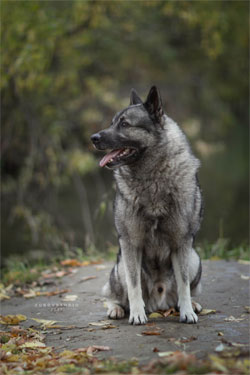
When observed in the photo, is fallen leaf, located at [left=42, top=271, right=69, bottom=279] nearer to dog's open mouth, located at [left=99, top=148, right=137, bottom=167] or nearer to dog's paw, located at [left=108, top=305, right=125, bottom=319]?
dog's paw, located at [left=108, top=305, right=125, bottom=319]

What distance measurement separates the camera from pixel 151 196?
5027mm

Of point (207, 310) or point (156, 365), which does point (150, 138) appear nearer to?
point (207, 310)

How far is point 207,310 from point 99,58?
41.9 ft

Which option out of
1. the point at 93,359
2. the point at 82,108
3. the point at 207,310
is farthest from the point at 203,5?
the point at 93,359

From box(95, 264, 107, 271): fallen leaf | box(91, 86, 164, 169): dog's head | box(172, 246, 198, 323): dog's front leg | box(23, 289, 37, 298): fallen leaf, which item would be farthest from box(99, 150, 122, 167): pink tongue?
box(95, 264, 107, 271): fallen leaf

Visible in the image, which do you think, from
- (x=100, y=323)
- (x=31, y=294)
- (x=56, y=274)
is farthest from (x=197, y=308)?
(x=56, y=274)

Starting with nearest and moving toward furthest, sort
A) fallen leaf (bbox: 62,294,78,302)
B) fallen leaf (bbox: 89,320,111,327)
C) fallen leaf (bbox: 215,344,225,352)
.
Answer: fallen leaf (bbox: 215,344,225,352), fallen leaf (bbox: 89,320,111,327), fallen leaf (bbox: 62,294,78,302)

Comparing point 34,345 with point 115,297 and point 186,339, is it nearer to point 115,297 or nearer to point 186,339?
point 115,297

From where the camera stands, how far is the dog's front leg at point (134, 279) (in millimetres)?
5035

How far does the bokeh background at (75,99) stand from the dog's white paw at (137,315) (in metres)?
3.39

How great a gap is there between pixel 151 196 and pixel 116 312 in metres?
1.21

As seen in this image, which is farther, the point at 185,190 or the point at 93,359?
the point at 185,190

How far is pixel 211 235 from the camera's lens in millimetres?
13320

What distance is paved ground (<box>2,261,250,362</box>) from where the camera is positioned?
14.0 ft
